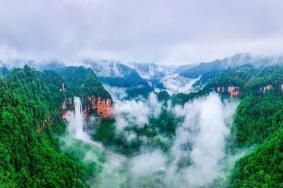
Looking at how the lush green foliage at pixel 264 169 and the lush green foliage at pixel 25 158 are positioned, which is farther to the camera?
the lush green foliage at pixel 264 169

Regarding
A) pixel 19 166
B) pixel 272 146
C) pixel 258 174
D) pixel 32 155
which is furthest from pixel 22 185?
pixel 272 146

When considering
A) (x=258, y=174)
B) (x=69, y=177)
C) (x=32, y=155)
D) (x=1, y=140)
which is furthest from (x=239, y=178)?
(x=1, y=140)

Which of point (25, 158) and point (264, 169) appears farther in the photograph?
point (264, 169)

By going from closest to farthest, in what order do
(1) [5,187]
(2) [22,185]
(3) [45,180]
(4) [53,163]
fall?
(1) [5,187] → (2) [22,185] → (3) [45,180] → (4) [53,163]

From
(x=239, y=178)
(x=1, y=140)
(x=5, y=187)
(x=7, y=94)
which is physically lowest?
(x=239, y=178)

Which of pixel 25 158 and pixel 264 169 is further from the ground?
pixel 25 158

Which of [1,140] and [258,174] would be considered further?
[258,174]

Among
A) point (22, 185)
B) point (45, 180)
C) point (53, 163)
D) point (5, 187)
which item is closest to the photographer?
point (5, 187)

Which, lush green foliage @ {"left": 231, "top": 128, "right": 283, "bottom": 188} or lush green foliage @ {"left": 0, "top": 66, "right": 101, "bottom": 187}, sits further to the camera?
lush green foliage @ {"left": 231, "top": 128, "right": 283, "bottom": 188}

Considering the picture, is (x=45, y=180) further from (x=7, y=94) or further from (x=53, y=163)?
(x=7, y=94)

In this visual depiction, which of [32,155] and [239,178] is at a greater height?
[32,155]
